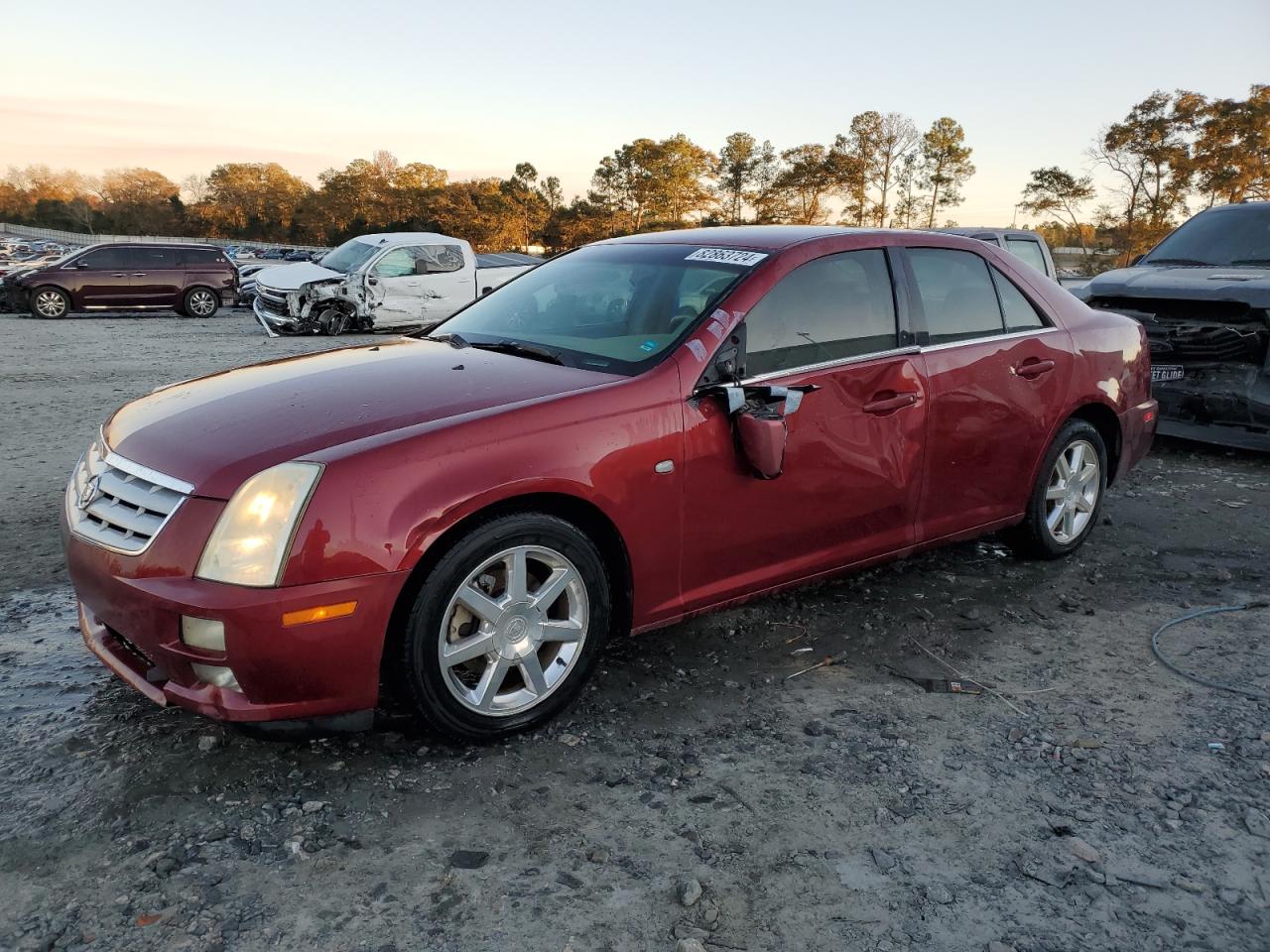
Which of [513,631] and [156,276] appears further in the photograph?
[156,276]

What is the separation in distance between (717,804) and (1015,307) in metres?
2.91

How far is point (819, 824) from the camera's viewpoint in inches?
105

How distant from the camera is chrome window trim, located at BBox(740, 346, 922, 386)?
348 centimetres

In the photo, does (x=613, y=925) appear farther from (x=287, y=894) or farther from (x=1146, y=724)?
(x=1146, y=724)

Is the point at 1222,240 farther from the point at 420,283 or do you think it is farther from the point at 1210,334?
the point at 420,283

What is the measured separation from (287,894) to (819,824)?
1.39 meters

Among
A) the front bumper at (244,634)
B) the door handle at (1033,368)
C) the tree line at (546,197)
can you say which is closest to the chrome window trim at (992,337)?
the door handle at (1033,368)

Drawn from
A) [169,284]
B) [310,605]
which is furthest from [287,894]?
[169,284]

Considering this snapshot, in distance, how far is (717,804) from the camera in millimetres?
2760

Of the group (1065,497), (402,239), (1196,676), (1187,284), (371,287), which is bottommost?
(1196,676)

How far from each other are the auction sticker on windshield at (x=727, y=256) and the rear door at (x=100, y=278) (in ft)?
66.9

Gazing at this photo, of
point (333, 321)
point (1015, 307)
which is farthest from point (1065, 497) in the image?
point (333, 321)

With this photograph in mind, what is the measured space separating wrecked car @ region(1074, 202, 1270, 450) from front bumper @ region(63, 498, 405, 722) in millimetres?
6497

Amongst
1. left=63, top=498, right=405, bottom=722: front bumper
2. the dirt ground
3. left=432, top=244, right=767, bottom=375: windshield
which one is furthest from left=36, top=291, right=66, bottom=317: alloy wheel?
left=63, top=498, right=405, bottom=722: front bumper
